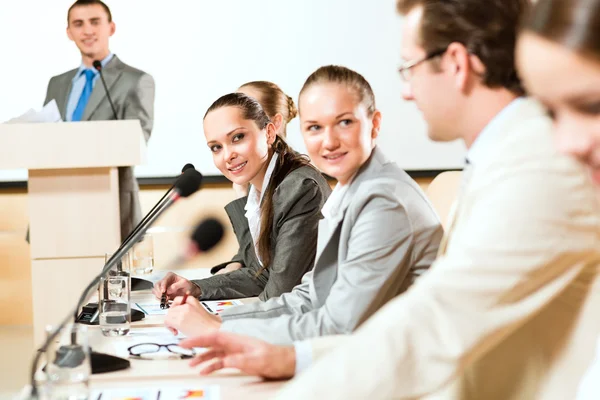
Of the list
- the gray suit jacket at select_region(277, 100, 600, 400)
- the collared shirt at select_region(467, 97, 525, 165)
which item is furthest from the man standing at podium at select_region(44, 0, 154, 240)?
the gray suit jacket at select_region(277, 100, 600, 400)

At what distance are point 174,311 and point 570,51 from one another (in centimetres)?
118

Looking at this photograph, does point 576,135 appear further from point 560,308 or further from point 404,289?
point 404,289

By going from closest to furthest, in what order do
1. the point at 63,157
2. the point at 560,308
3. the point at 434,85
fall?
the point at 560,308 → the point at 434,85 → the point at 63,157

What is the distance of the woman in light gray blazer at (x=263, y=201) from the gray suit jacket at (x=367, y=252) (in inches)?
22.4

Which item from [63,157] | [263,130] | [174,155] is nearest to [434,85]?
[263,130]

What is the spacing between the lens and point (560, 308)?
3.35 feet

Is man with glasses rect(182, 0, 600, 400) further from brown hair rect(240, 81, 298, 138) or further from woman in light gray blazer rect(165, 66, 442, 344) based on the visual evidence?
brown hair rect(240, 81, 298, 138)

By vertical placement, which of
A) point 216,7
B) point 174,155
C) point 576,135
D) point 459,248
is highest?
point 216,7

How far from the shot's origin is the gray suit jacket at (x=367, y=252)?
1564mm

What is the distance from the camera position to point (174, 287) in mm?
2258

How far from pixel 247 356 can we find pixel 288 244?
928 millimetres

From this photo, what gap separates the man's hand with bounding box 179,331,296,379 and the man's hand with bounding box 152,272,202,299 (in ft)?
2.79

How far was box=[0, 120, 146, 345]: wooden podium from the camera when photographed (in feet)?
10.5

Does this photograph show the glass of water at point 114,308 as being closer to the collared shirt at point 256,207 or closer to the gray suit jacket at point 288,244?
A: the gray suit jacket at point 288,244
